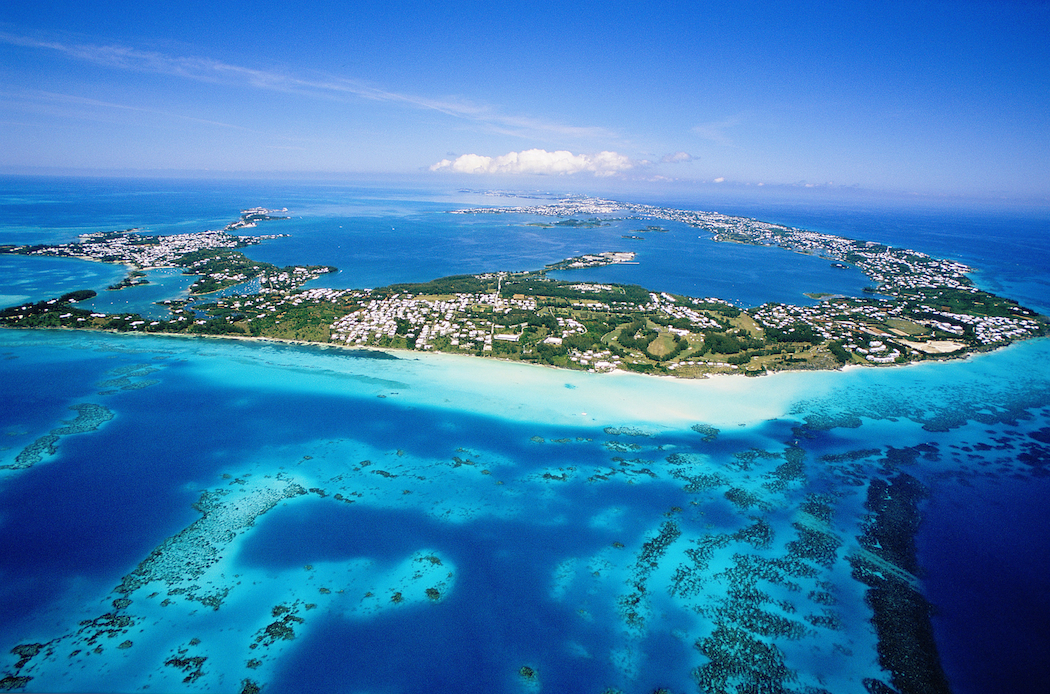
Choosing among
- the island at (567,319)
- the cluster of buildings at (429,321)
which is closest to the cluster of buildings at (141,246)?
the island at (567,319)

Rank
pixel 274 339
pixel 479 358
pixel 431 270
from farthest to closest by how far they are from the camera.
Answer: pixel 431 270, pixel 274 339, pixel 479 358

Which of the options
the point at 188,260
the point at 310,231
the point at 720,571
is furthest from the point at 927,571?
the point at 310,231

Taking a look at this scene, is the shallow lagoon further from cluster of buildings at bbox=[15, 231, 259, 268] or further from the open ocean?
cluster of buildings at bbox=[15, 231, 259, 268]

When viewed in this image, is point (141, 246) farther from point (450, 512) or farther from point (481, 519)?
point (481, 519)

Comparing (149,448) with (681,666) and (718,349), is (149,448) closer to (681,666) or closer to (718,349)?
(681,666)

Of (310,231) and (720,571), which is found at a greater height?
(310,231)

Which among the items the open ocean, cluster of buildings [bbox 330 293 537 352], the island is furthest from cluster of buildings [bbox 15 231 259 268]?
cluster of buildings [bbox 330 293 537 352]

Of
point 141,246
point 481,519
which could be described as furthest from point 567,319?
point 141,246

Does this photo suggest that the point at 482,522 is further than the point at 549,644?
Yes
